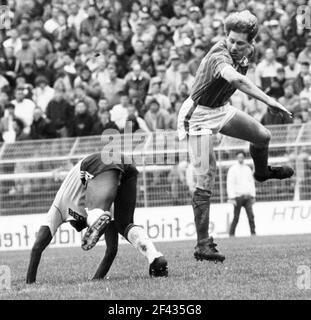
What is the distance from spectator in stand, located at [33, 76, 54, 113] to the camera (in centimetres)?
2320

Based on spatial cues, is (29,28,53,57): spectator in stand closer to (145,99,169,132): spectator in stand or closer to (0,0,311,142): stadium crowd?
(0,0,311,142): stadium crowd

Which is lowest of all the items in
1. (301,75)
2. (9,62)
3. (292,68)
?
(301,75)

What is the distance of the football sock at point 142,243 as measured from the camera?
9.61 meters

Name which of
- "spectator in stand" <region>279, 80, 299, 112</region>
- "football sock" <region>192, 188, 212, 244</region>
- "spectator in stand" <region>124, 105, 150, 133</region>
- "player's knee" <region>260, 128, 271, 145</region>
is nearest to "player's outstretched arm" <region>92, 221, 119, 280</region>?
"football sock" <region>192, 188, 212, 244</region>

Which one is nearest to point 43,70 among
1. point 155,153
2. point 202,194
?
point 155,153

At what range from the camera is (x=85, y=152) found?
66.6 ft

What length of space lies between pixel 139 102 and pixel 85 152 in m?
2.22

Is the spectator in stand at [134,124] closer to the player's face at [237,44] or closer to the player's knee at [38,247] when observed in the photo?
the player's face at [237,44]

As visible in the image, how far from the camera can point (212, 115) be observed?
11109mm

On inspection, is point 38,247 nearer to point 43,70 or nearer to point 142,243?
point 142,243

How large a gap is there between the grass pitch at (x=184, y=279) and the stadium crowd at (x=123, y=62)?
8.71 meters

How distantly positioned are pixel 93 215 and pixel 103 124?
39.2ft

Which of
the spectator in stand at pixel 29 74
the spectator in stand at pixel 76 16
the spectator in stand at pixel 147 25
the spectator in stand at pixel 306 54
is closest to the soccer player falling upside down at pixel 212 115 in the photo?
the spectator in stand at pixel 306 54
